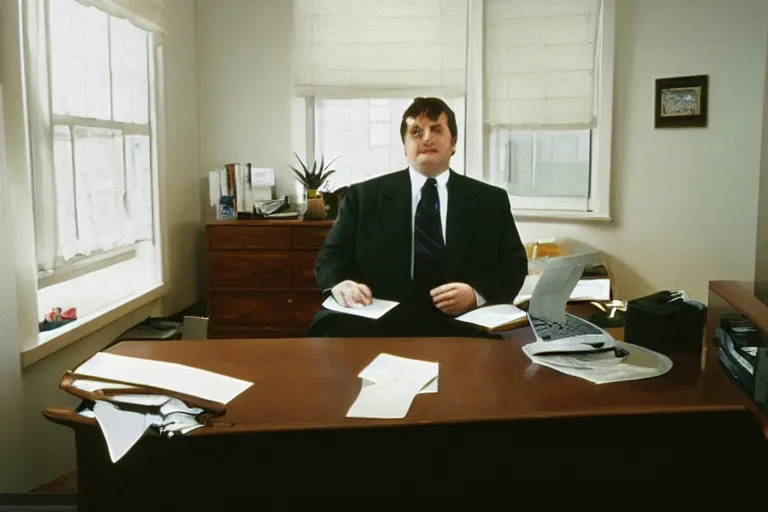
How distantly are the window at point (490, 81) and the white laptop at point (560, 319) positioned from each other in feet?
8.42

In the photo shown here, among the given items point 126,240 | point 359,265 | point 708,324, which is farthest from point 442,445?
point 126,240

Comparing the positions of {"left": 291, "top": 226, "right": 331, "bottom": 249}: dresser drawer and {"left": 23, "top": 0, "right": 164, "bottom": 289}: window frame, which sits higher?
{"left": 23, "top": 0, "right": 164, "bottom": 289}: window frame

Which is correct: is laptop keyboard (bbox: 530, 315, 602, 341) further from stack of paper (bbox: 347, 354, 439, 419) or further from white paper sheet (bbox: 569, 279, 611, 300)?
white paper sheet (bbox: 569, 279, 611, 300)

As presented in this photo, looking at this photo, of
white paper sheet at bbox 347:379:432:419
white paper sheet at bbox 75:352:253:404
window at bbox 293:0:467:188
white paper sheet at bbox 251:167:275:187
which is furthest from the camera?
white paper sheet at bbox 251:167:275:187

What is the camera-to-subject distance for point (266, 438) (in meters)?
1.54

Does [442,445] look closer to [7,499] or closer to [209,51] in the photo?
[7,499]

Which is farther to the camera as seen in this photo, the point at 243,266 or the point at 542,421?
the point at 243,266

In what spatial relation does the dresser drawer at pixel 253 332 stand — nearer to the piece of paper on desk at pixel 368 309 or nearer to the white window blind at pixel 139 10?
the white window blind at pixel 139 10

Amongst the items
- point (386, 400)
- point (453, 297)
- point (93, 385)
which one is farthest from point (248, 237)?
point (386, 400)

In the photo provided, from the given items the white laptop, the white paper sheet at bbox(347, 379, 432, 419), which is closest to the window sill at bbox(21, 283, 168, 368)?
the white paper sheet at bbox(347, 379, 432, 419)

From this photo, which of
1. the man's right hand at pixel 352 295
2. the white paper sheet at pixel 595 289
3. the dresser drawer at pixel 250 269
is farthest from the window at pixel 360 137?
the man's right hand at pixel 352 295

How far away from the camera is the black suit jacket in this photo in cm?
287

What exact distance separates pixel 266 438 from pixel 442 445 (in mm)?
361

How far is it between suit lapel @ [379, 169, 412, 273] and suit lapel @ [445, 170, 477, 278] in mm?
155
